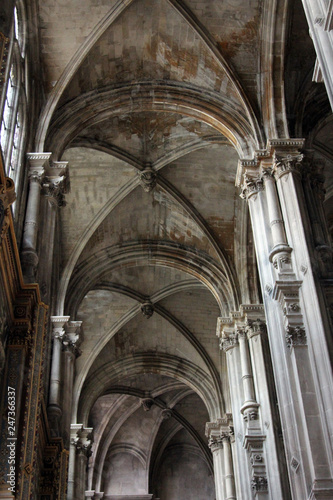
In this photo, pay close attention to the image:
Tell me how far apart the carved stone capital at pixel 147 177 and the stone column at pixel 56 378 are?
4.42m

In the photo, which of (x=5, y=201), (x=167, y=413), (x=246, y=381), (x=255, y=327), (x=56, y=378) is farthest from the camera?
(x=167, y=413)

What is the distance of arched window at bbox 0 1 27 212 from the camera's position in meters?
12.8

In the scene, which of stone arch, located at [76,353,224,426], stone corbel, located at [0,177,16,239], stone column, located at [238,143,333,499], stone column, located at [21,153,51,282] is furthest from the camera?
stone arch, located at [76,353,224,426]

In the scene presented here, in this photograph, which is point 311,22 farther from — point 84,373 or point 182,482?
point 182,482

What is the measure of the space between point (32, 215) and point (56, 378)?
559cm

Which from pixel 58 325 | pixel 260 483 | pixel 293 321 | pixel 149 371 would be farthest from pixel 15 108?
pixel 149 371

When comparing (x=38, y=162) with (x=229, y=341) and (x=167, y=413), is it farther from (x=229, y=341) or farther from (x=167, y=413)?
(x=167, y=413)

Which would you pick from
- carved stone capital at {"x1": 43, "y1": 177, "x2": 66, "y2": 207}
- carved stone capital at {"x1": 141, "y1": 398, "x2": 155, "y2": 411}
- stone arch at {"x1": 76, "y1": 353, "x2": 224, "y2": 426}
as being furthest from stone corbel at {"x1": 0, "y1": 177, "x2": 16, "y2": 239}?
carved stone capital at {"x1": 141, "y1": 398, "x2": 155, "y2": 411}

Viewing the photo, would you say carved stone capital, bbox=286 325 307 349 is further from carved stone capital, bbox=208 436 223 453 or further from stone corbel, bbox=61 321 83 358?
carved stone capital, bbox=208 436 223 453

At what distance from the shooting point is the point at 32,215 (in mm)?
13234

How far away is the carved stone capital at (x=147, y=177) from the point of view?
19750mm

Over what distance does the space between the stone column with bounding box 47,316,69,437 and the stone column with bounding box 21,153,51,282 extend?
16.6 ft

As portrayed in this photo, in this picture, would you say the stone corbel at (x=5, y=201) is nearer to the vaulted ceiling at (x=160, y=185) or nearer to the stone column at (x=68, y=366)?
the vaulted ceiling at (x=160, y=185)

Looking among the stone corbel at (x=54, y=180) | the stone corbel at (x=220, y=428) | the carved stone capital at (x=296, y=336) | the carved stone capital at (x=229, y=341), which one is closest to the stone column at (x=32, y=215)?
the stone corbel at (x=54, y=180)
